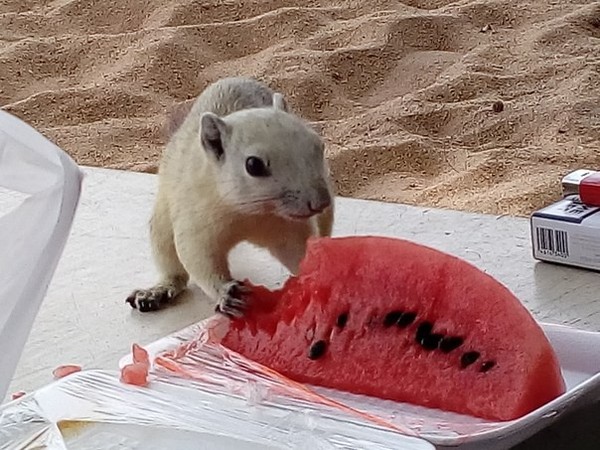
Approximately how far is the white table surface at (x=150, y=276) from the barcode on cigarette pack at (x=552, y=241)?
18 mm

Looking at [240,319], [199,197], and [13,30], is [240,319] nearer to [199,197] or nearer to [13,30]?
[199,197]

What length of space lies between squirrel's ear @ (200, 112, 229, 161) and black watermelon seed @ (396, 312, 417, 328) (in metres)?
0.34

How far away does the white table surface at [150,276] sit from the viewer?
122 centimetres

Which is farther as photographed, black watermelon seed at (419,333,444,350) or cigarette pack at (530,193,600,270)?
cigarette pack at (530,193,600,270)

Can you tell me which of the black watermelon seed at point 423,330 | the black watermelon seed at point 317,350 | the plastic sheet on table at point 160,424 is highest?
the plastic sheet on table at point 160,424

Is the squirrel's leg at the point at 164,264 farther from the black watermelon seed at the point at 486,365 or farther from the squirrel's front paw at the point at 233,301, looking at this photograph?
the black watermelon seed at the point at 486,365

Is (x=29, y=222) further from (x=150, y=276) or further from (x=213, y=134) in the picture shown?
(x=150, y=276)

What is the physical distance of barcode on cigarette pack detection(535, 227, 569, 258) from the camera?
1.37 m

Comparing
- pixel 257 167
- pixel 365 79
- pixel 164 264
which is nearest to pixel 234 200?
pixel 257 167

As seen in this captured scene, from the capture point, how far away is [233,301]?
118 centimetres

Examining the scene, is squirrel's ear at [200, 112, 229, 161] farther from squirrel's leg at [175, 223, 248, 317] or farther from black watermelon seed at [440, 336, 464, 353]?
black watermelon seed at [440, 336, 464, 353]

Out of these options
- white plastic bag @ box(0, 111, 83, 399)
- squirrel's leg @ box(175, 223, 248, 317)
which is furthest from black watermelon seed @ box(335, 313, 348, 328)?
white plastic bag @ box(0, 111, 83, 399)

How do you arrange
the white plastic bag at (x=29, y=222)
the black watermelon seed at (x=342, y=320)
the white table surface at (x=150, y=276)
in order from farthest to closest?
the white table surface at (x=150, y=276) < the black watermelon seed at (x=342, y=320) < the white plastic bag at (x=29, y=222)

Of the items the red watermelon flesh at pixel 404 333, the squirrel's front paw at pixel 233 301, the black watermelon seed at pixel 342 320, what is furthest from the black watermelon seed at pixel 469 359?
the squirrel's front paw at pixel 233 301
